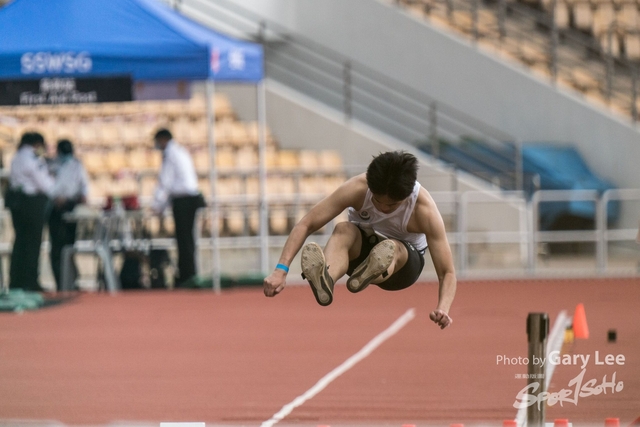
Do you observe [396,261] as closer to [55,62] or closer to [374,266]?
[374,266]

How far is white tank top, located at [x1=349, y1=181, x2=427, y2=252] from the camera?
22.3 ft

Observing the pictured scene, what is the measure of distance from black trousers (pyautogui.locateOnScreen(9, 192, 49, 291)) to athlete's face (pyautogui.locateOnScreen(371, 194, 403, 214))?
32.7 feet

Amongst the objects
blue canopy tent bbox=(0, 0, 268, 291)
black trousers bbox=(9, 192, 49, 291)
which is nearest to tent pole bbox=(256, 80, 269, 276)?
blue canopy tent bbox=(0, 0, 268, 291)

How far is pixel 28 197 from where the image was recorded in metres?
15.9

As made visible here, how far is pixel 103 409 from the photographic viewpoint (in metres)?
8.09

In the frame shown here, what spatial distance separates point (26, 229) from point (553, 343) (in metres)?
7.97

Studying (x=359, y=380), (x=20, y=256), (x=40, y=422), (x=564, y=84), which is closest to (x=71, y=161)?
(x=20, y=256)

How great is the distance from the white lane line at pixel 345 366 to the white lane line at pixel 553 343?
4.93ft

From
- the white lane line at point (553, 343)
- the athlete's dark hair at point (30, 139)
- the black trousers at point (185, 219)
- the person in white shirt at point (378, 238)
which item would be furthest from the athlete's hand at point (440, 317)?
the athlete's dark hair at point (30, 139)

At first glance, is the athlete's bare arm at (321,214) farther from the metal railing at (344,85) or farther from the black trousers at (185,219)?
the metal railing at (344,85)

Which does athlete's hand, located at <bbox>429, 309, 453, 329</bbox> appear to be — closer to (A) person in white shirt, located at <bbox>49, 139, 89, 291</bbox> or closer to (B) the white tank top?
(B) the white tank top

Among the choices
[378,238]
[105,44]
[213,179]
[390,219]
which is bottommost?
[378,238]

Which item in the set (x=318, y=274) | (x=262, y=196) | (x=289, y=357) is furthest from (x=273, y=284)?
(x=262, y=196)

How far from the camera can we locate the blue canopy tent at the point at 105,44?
47.0ft
